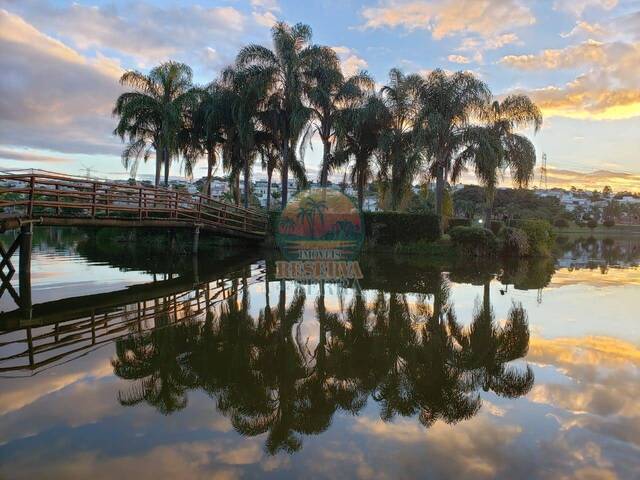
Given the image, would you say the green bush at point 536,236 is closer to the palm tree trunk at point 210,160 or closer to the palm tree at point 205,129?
the palm tree at point 205,129

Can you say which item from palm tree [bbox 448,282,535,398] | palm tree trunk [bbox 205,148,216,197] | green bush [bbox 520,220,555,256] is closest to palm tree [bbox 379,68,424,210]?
green bush [bbox 520,220,555,256]

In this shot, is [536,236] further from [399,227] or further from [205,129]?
[205,129]

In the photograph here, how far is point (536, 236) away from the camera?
25.0 m

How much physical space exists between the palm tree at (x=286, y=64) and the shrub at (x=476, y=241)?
10302 millimetres

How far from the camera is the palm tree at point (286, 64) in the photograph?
25.8m

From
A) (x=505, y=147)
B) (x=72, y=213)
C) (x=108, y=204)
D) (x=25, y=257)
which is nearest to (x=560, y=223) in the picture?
(x=505, y=147)

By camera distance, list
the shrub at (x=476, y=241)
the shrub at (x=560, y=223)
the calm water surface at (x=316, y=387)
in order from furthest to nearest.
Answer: the shrub at (x=560, y=223) → the shrub at (x=476, y=241) → the calm water surface at (x=316, y=387)

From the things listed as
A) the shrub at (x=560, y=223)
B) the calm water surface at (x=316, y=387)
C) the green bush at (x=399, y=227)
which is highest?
the shrub at (x=560, y=223)

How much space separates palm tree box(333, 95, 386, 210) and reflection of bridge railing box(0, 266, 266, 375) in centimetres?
1680

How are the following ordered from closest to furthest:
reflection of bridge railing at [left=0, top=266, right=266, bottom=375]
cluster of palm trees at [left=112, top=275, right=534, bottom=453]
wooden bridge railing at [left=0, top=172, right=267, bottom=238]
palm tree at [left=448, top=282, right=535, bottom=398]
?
cluster of palm trees at [left=112, top=275, right=534, bottom=453] < palm tree at [left=448, top=282, right=535, bottom=398] < reflection of bridge railing at [left=0, top=266, right=266, bottom=375] < wooden bridge railing at [left=0, top=172, right=267, bottom=238]

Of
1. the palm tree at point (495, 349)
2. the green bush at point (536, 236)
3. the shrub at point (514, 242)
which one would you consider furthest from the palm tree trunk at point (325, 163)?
the palm tree at point (495, 349)

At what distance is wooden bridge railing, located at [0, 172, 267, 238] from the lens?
12625 mm

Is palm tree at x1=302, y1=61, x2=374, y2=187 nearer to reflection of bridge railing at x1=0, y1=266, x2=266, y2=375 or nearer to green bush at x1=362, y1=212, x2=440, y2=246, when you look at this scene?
green bush at x1=362, y1=212, x2=440, y2=246

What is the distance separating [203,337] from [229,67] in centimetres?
2284
